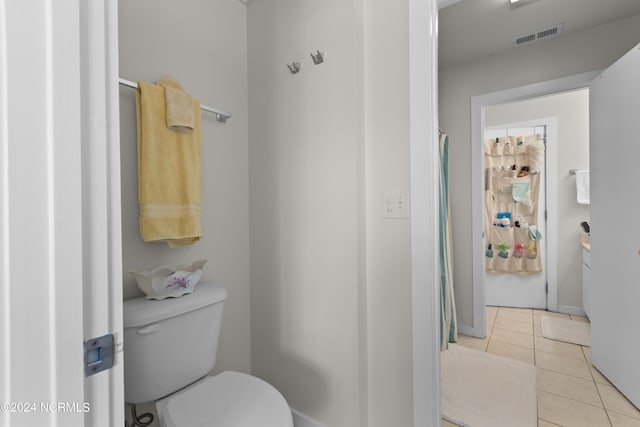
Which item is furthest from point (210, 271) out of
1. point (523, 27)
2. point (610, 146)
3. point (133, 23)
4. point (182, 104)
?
point (523, 27)

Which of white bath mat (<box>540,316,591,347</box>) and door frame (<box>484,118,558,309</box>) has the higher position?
door frame (<box>484,118,558,309</box>)

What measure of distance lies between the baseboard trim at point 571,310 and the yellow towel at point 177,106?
12.3 feet

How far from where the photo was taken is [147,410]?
1280mm

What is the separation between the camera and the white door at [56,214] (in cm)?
37

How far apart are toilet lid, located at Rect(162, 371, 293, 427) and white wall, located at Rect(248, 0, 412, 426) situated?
370 mm

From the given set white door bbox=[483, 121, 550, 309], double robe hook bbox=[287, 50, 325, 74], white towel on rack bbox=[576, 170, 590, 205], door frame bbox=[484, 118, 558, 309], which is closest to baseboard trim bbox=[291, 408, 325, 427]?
double robe hook bbox=[287, 50, 325, 74]

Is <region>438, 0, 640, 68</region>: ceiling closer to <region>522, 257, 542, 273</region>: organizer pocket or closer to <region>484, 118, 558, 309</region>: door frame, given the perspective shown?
<region>484, 118, 558, 309</region>: door frame

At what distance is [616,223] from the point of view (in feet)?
5.72

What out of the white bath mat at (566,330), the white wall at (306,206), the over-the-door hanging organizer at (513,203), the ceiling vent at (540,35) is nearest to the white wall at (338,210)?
the white wall at (306,206)

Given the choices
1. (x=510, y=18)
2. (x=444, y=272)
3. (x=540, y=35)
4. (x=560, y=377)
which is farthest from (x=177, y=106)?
(x=560, y=377)

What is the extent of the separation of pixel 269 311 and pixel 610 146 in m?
2.25

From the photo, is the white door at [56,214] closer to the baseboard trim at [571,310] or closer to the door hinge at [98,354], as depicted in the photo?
the door hinge at [98,354]

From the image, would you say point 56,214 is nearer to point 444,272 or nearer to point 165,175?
point 165,175

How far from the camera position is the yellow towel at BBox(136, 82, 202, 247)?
1169 millimetres
